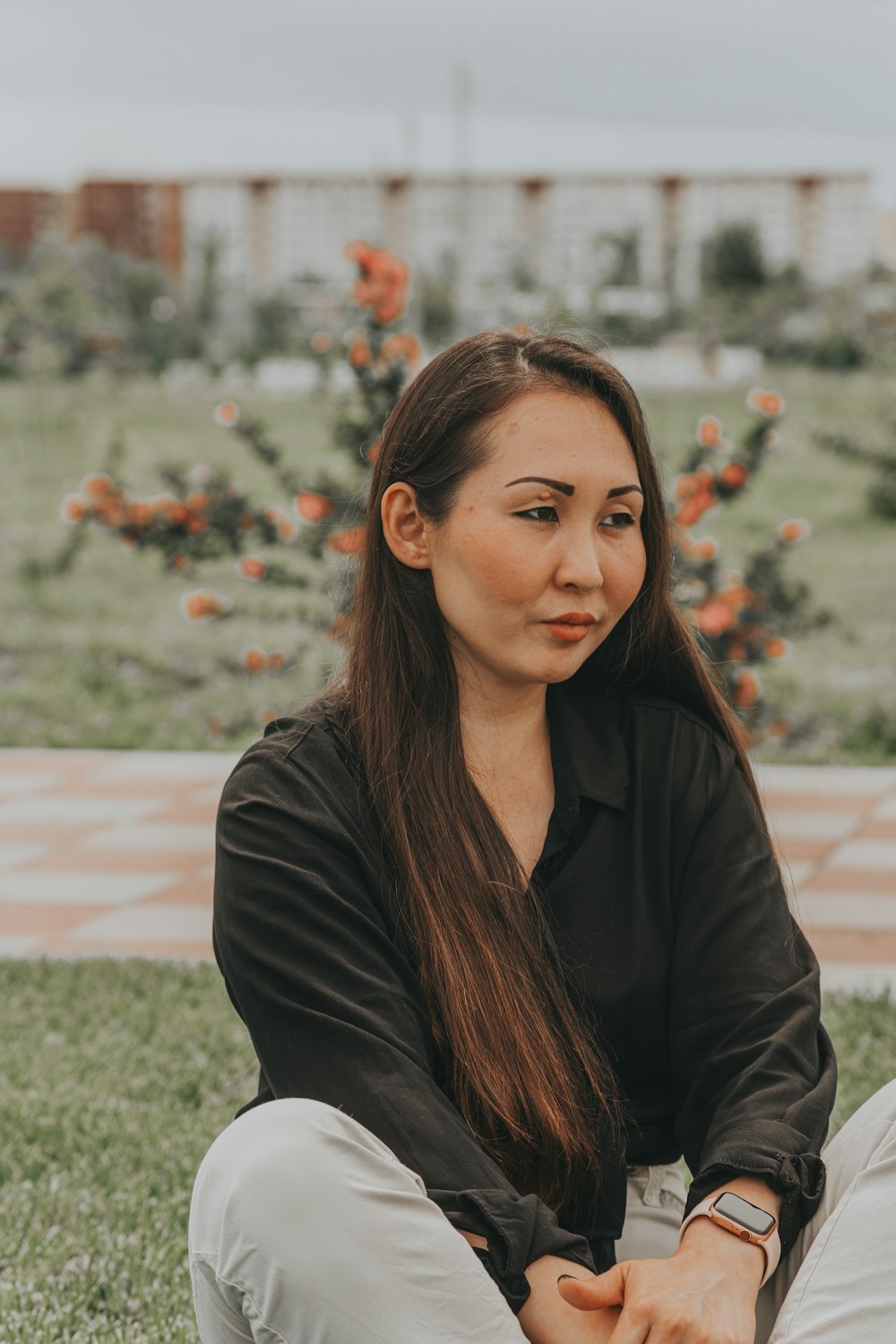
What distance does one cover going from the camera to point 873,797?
5.04 m

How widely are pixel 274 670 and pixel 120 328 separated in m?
12.3

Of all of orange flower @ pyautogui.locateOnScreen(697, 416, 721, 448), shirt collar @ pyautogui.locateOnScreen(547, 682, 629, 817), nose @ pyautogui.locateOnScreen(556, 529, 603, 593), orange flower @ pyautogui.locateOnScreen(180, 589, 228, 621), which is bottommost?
orange flower @ pyautogui.locateOnScreen(180, 589, 228, 621)

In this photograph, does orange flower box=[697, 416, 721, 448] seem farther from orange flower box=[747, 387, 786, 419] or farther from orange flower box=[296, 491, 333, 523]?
orange flower box=[296, 491, 333, 523]

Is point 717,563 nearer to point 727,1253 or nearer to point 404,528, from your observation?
point 404,528

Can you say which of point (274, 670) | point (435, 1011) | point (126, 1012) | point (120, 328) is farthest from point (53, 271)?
point (435, 1011)

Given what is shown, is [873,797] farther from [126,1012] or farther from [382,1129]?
[382,1129]

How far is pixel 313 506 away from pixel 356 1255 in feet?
10.2

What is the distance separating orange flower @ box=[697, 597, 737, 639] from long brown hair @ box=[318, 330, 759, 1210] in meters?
2.59

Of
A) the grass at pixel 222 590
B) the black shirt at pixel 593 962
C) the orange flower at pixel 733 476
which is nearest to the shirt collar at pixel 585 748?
the black shirt at pixel 593 962

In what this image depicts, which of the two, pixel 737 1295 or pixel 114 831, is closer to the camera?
pixel 737 1295

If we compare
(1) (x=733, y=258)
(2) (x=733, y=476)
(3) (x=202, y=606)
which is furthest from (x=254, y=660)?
(1) (x=733, y=258)

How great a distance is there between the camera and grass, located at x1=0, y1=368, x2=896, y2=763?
616 cm

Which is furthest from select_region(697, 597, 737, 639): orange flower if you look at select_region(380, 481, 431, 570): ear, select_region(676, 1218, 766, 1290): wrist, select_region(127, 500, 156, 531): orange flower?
select_region(676, 1218, 766, 1290): wrist

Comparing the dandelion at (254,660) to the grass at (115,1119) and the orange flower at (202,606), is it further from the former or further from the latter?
the grass at (115,1119)
